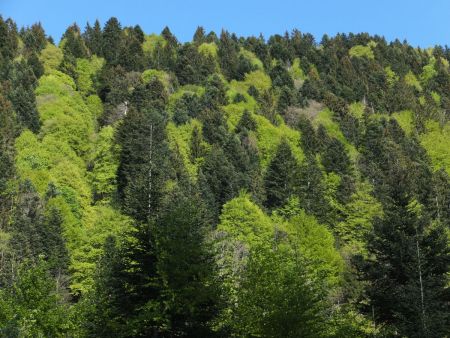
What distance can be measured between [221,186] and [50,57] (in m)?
56.1

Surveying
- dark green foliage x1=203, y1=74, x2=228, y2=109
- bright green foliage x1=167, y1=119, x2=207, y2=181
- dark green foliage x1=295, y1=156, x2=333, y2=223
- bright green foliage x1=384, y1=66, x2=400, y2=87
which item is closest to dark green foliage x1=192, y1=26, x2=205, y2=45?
dark green foliage x1=203, y1=74, x2=228, y2=109

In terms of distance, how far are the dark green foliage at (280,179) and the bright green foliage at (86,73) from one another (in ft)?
147

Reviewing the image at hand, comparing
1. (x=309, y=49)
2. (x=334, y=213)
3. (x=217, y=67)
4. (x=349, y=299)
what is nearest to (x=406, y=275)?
(x=349, y=299)

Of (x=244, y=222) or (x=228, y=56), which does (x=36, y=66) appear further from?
(x=244, y=222)

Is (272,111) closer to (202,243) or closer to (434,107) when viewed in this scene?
(434,107)

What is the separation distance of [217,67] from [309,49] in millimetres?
34079

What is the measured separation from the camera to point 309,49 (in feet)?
496

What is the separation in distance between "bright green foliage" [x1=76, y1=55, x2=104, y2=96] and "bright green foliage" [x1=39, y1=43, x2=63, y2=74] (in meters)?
4.09

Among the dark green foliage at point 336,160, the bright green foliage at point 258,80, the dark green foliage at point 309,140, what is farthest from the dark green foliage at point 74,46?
the dark green foliage at point 336,160

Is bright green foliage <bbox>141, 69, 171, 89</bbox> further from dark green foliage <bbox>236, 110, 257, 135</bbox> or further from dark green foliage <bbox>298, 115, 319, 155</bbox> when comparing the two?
dark green foliage <bbox>298, 115, 319, 155</bbox>

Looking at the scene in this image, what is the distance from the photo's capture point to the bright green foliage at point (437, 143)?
101 metres

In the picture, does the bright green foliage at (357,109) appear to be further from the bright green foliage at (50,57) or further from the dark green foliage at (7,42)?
the dark green foliage at (7,42)

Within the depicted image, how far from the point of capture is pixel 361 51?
161 meters

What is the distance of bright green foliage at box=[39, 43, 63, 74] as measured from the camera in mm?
105875
